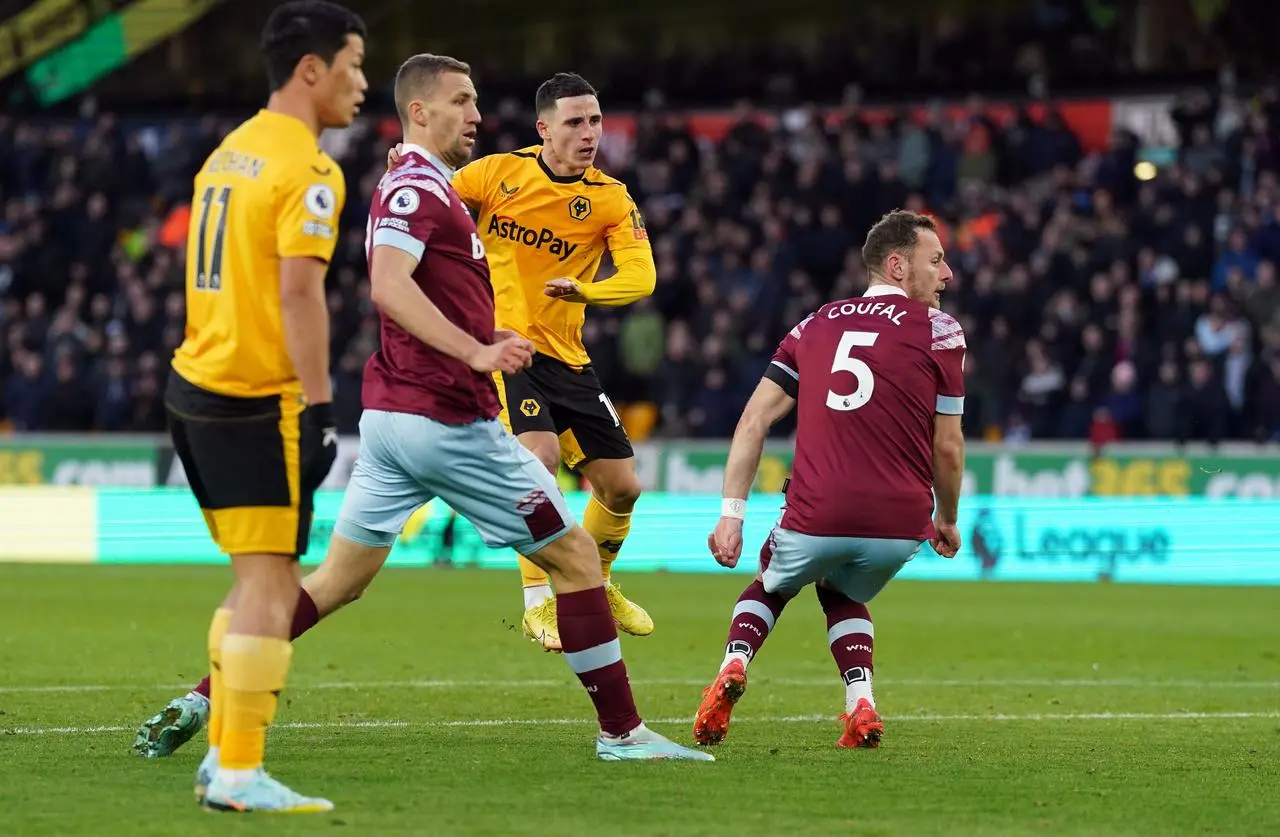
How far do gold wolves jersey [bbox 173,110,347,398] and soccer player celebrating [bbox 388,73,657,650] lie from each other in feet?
9.85

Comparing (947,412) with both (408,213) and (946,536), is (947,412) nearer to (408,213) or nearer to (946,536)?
(946,536)

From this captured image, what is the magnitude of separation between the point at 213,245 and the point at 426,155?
1.24 meters

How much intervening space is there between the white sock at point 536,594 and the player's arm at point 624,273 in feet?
4.62

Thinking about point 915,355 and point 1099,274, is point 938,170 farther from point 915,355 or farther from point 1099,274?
point 915,355

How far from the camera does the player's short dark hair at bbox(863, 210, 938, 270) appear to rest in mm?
8266

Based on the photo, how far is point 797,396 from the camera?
27.3 ft

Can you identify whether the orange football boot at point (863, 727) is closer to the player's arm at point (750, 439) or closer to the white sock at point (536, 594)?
the player's arm at point (750, 439)

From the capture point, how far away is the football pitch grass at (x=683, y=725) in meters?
6.32

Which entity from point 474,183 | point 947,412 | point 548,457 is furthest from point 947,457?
point 474,183

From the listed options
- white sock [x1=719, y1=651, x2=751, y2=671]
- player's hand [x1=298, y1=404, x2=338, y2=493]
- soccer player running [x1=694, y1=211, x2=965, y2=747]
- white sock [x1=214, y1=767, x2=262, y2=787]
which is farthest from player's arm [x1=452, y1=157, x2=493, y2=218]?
white sock [x1=214, y1=767, x2=262, y2=787]

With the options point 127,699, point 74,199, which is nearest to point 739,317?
point 74,199

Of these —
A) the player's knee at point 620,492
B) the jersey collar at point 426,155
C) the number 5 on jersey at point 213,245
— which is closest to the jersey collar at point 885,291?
the player's knee at point 620,492

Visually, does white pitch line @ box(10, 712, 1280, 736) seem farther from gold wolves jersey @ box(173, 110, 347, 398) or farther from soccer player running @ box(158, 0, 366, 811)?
gold wolves jersey @ box(173, 110, 347, 398)

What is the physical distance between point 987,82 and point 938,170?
140 inches
